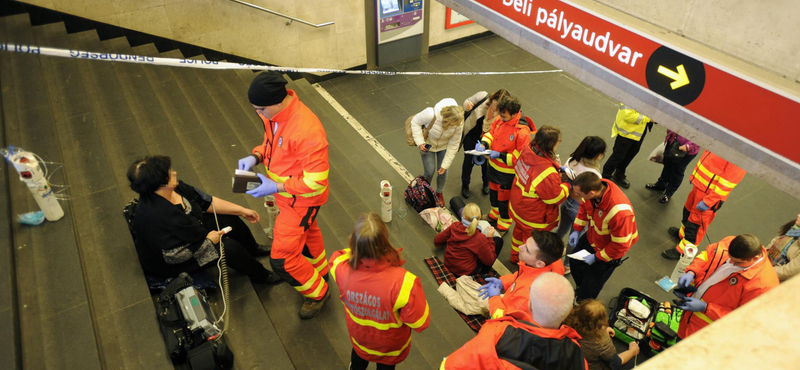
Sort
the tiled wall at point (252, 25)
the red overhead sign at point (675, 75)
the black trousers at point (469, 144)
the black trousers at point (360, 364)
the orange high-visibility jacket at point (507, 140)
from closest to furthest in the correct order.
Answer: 1. the red overhead sign at point (675, 75)
2. the black trousers at point (360, 364)
3. the orange high-visibility jacket at point (507, 140)
4. the black trousers at point (469, 144)
5. the tiled wall at point (252, 25)

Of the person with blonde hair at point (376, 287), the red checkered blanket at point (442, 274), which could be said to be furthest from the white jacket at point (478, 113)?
the person with blonde hair at point (376, 287)

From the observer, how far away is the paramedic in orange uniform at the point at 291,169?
3.07 m

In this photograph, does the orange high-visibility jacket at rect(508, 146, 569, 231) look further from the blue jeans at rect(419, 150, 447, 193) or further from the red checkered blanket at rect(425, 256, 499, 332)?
the blue jeans at rect(419, 150, 447, 193)

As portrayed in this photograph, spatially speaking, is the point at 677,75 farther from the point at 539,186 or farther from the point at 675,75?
the point at 539,186

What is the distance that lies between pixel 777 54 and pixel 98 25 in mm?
7763

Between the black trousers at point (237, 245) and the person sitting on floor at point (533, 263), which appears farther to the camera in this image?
the black trousers at point (237, 245)

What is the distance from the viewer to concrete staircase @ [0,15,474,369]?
296 cm

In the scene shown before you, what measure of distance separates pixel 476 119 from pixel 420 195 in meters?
1.14

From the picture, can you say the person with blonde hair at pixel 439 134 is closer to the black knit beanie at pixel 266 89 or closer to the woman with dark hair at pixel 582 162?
the woman with dark hair at pixel 582 162

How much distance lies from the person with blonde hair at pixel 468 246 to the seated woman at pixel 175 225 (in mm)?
1775

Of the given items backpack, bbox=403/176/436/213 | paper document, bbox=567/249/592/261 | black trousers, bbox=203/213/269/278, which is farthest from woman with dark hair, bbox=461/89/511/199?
black trousers, bbox=203/213/269/278

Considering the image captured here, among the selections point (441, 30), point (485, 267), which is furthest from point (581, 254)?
point (441, 30)

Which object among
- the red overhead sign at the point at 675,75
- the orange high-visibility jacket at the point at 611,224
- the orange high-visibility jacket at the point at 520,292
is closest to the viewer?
the red overhead sign at the point at 675,75

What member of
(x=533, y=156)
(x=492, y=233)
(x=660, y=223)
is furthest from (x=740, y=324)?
(x=660, y=223)
